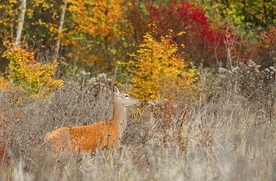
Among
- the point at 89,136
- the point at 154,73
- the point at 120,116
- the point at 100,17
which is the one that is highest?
the point at 100,17

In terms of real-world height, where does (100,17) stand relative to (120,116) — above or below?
above

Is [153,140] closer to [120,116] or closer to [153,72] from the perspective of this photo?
[120,116]

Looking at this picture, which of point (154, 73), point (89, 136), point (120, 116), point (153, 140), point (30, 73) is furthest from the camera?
point (154, 73)

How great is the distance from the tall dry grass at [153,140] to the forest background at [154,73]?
0.09 ft

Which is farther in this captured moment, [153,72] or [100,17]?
[100,17]

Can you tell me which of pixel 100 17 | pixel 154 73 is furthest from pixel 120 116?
pixel 100 17

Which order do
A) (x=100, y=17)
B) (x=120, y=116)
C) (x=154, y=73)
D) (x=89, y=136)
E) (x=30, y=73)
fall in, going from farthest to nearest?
(x=100, y=17) < (x=154, y=73) < (x=30, y=73) < (x=120, y=116) < (x=89, y=136)

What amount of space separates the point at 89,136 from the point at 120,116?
42.5 inches

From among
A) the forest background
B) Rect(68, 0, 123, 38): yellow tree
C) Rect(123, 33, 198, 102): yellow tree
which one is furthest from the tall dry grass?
Rect(68, 0, 123, 38): yellow tree

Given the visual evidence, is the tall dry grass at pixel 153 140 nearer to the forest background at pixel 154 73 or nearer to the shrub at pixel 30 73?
the forest background at pixel 154 73

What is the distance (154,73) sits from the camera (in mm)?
17344

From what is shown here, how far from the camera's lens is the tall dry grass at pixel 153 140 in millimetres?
7473

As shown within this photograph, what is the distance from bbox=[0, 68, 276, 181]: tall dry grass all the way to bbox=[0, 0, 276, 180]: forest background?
0.03m

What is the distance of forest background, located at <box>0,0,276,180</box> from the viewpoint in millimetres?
10586
